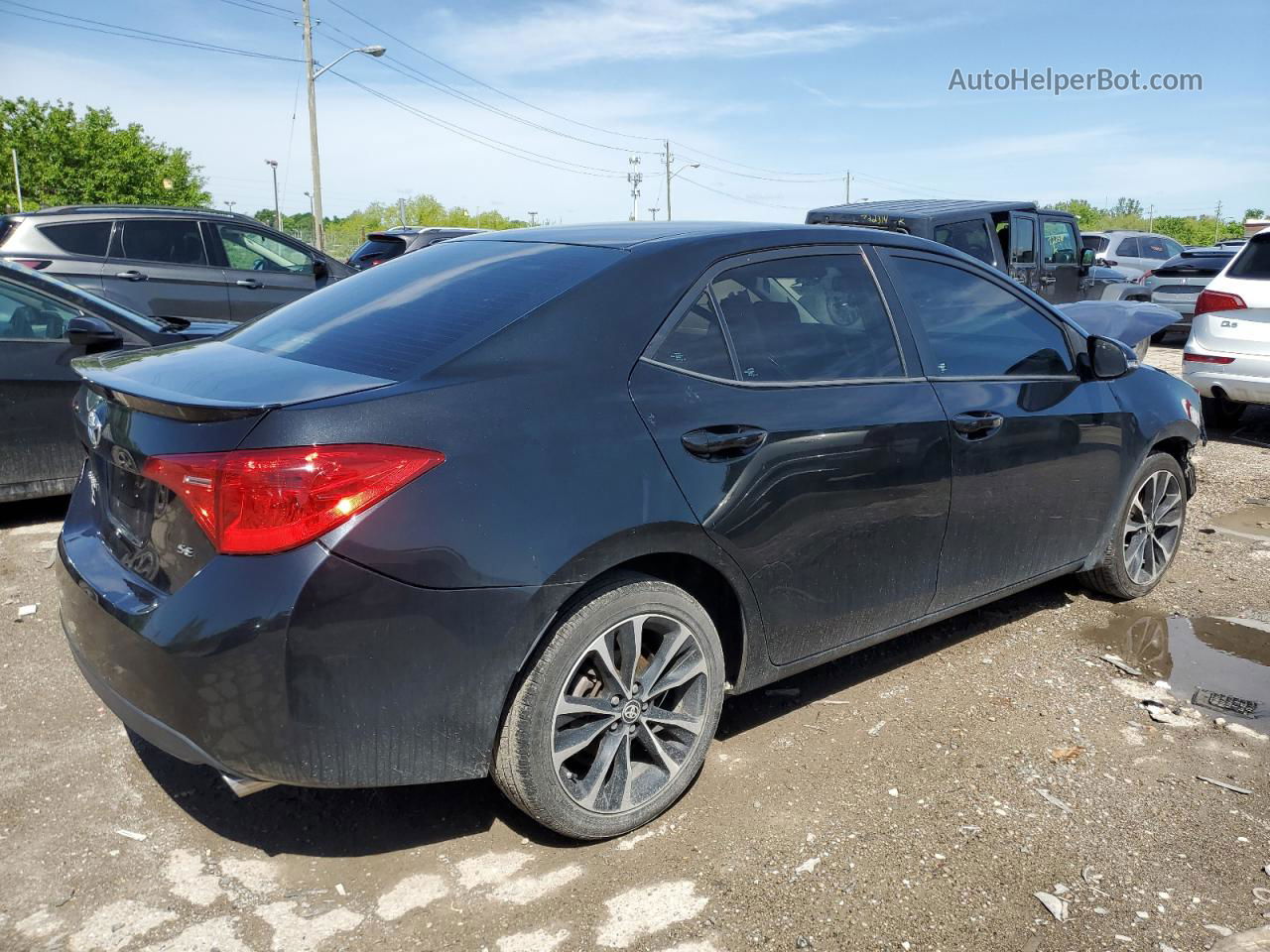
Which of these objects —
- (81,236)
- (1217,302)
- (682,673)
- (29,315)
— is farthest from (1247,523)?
(81,236)

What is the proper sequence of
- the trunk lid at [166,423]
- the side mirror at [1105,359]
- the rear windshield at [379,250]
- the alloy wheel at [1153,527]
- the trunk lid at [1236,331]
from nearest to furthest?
the trunk lid at [166,423], the side mirror at [1105,359], the alloy wheel at [1153,527], the trunk lid at [1236,331], the rear windshield at [379,250]

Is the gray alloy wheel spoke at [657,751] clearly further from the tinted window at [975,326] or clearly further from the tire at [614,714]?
the tinted window at [975,326]

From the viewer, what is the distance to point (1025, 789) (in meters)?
3.17

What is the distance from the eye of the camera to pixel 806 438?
122 inches

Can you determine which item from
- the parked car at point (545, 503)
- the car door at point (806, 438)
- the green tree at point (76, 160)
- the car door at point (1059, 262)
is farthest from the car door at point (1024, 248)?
the green tree at point (76, 160)

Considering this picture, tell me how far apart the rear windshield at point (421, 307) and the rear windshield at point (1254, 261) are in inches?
293

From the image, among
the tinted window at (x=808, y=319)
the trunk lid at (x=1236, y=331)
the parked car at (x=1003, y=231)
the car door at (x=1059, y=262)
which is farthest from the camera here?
the car door at (x=1059, y=262)

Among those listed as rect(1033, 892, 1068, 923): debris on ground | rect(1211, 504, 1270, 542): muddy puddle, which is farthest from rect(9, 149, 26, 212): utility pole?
rect(1033, 892, 1068, 923): debris on ground

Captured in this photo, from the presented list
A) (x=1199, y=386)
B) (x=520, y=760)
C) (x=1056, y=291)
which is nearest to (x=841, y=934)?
(x=520, y=760)

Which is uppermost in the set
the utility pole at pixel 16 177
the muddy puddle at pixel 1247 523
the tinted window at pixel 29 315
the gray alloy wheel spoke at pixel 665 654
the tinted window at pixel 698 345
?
the utility pole at pixel 16 177

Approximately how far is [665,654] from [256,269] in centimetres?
854

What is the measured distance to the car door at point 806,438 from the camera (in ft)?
9.45

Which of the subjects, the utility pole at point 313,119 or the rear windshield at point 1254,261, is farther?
the utility pole at point 313,119

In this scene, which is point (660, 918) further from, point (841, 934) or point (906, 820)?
point (906, 820)
